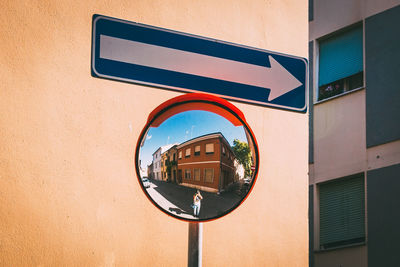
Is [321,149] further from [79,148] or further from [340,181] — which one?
[79,148]

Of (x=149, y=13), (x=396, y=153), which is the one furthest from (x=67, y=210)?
(x=396, y=153)

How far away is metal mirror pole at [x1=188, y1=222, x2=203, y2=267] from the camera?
1819 millimetres

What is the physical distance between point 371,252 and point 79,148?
28.2ft

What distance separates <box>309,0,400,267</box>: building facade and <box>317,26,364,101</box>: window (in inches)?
0.9

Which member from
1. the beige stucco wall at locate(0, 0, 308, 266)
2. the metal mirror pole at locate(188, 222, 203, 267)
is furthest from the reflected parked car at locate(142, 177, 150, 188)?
the beige stucco wall at locate(0, 0, 308, 266)

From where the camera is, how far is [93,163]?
3230 mm

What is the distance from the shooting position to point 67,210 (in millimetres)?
3090

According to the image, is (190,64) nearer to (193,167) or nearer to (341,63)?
(193,167)

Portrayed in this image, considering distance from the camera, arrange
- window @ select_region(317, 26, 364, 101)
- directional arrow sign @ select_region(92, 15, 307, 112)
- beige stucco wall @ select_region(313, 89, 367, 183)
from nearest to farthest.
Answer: directional arrow sign @ select_region(92, 15, 307, 112)
beige stucco wall @ select_region(313, 89, 367, 183)
window @ select_region(317, 26, 364, 101)

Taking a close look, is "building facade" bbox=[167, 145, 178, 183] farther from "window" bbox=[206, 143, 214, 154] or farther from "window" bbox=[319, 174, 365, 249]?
"window" bbox=[319, 174, 365, 249]

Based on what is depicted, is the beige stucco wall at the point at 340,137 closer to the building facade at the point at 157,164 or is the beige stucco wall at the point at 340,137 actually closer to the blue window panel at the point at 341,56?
the blue window panel at the point at 341,56

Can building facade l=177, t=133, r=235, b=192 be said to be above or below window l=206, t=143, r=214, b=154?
below

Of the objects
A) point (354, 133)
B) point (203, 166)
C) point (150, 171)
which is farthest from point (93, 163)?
point (354, 133)

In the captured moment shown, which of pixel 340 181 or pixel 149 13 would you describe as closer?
pixel 149 13
